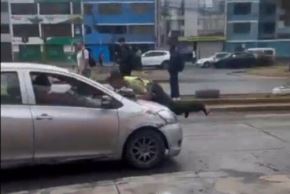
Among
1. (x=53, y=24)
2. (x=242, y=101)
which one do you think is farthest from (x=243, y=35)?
(x=53, y=24)

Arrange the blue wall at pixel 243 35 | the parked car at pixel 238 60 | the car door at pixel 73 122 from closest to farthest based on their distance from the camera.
Result: 1. the car door at pixel 73 122
2. the parked car at pixel 238 60
3. the blue wall at pixel 243 35

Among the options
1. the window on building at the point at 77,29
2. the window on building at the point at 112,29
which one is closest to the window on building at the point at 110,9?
the window on building at the point at 112,29

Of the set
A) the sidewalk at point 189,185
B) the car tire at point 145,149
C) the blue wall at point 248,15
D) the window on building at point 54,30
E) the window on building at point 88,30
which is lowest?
the sidewalk at point 189,185

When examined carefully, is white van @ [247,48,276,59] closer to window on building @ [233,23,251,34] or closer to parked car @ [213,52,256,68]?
parked car @ [213,52,256,68]

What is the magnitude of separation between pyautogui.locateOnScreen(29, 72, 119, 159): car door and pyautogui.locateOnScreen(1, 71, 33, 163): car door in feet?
0.27

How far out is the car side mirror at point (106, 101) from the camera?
508 cm

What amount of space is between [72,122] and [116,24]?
1130cm

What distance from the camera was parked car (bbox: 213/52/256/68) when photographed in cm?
2020

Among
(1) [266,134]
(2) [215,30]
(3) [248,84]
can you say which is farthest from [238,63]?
(1) [266,134]

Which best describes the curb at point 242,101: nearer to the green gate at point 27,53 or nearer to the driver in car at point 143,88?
the driver in car at point 143,88

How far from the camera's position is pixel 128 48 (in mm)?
11430

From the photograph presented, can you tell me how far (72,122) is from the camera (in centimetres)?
445

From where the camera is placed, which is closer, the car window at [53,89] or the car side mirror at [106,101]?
the car window at [53,89]

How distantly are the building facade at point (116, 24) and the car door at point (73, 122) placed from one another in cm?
667
